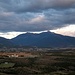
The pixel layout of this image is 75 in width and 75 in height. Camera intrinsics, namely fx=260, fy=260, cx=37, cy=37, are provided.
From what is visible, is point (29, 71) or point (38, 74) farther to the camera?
point (29, 71)

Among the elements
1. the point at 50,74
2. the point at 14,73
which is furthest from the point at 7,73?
the point at 50,74

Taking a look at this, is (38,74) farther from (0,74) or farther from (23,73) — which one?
(0,74)

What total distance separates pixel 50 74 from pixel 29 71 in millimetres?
20279

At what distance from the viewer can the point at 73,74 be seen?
158 m

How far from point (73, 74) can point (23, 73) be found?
31603 millimetres

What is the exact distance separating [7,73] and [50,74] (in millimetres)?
27766

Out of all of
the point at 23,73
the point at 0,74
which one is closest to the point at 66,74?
the point at 23,73

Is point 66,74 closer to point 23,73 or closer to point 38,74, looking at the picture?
point 38,74

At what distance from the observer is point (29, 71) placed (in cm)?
17312

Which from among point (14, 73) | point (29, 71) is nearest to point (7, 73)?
point (14, 73)

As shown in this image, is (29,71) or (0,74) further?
(29,71)

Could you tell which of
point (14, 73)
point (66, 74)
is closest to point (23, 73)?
point (14, 73)

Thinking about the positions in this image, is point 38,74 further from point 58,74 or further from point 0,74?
point 0,74

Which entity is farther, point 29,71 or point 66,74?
point 29,71
